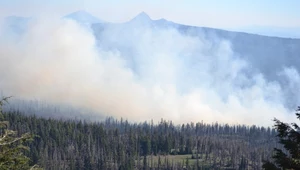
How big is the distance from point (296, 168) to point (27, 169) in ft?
49.0

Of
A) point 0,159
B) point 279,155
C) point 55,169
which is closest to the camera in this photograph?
point 0,159

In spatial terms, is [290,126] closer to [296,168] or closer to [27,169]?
[296,168]

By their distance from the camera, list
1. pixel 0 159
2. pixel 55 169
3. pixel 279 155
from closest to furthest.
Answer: pixel 0 159 → pixel 279 155 → pixel 55 169

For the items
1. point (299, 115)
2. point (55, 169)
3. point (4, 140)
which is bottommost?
point (55, 169)

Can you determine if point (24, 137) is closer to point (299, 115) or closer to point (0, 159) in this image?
point (0, 159)

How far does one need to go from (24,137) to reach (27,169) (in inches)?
71.0

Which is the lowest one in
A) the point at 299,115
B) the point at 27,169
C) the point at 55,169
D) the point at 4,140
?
the point at 55,169

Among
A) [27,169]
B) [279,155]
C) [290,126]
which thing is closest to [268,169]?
[279,155]

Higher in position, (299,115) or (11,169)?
(299,115)

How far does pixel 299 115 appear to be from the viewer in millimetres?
Result: 24844

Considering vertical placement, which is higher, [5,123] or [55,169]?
[5,123]

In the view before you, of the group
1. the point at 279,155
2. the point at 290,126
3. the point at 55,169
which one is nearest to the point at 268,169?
the point at 279,155

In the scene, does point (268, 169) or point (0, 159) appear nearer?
point (0, 159)

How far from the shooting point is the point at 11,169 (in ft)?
76.8
